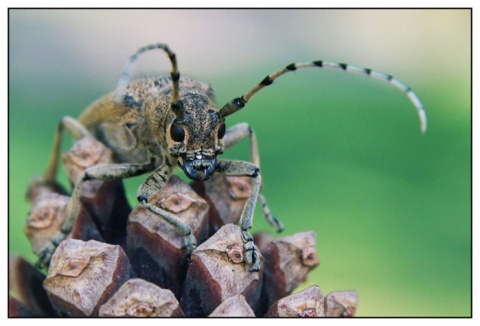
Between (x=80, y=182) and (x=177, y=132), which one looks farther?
(x=177, y=132)

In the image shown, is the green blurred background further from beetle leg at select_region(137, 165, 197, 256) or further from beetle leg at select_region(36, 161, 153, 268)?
beetle leg at select_region(137, 165, 197, 256)

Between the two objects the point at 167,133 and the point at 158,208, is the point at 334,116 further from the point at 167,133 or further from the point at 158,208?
the point at 158,208

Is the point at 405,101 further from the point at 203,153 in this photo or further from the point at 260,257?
the point at 260,257

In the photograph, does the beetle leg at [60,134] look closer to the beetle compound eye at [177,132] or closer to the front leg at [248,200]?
the beetle compound eye at [177,132]

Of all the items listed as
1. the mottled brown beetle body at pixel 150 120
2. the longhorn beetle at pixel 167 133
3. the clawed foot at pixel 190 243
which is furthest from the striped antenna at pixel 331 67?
the clawed foot at pixel 190 243

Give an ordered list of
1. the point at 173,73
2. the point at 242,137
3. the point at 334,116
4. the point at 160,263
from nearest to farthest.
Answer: the point at 160,263, the point at 173,73, the point at 242,137, the point at 334,116

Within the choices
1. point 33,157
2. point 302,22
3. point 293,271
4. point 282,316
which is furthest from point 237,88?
point 282,316

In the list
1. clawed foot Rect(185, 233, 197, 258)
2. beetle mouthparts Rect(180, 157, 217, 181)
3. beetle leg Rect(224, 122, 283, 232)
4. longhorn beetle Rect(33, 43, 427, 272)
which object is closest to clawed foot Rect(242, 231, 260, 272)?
longhorn beetle Rect(33, 43, 427, 272)

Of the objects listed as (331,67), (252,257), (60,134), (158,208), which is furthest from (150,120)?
(252,257)
